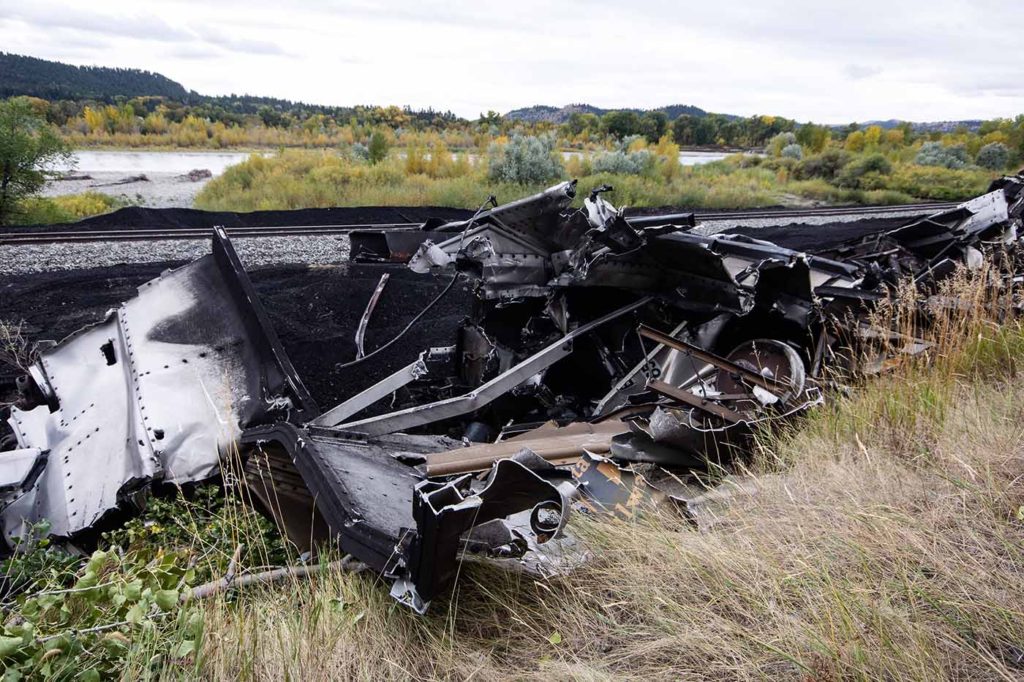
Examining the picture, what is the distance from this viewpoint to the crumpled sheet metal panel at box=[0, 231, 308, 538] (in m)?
3.00

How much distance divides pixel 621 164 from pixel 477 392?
18.9 metres

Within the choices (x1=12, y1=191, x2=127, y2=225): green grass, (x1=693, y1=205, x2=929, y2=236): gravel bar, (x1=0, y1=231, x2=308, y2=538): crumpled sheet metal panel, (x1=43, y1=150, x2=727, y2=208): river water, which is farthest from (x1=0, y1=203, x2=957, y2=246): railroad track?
(x1=0, y1=231, x2=308, y2=538): crumpled sheet metal panel

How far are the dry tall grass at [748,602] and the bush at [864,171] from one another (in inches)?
982

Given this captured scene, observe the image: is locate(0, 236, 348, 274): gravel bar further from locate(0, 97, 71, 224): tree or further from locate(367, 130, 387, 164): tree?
locate(367, 130, 387, 164): tree

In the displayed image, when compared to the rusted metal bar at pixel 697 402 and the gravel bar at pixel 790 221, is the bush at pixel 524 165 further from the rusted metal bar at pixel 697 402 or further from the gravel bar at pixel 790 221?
the rusted metal bar at pixel 697 402

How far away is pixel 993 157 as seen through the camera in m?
29.5

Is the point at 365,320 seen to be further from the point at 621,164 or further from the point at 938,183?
the point at 938,183

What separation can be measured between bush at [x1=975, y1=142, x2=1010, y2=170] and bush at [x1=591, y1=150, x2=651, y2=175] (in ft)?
62.1

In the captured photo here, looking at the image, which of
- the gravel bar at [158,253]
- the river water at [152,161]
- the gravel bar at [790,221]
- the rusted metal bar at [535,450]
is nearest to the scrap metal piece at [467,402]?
the rusted metal bar at [535,450]

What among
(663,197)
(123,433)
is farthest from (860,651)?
(663,197)

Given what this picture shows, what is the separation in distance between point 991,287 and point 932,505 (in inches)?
113

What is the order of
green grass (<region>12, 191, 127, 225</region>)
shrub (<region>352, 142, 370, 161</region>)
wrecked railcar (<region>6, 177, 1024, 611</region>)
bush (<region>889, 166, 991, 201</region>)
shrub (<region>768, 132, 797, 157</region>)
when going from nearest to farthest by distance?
wrecked railcar (<region>6, 177, 1024, 611</region>), green grass (<region>12, 191, 127, 225</region>), bush (<region>889, 166, 991, 201</region>), shrub (<region>352, 142, 370, 161</region>), shrub (<region>768, 132, 797, 157</region>)

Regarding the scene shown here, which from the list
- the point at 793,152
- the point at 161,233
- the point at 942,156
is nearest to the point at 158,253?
the point at 161,233

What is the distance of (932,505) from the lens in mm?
2477
